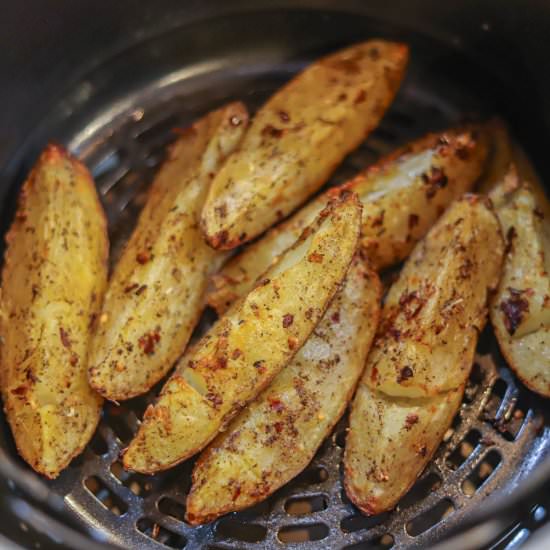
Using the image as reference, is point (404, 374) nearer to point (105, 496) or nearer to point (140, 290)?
point (140, 290)

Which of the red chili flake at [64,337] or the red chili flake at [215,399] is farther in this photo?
the red chili flake at [64,337]

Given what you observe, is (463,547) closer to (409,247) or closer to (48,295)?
(409,247)

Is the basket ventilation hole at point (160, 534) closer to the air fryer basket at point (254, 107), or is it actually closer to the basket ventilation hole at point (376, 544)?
the air fryer basket at point (254, 107)

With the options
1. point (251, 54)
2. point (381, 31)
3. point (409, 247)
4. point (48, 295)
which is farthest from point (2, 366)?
point (381, 31)

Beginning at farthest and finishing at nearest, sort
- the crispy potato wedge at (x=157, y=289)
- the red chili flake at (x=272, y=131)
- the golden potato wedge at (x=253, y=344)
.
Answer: the red chili flake at (x=272, y=131)
the crispy potato wedge at (x=157, y=289)
the golden potato wedge at (x=253, y=344)

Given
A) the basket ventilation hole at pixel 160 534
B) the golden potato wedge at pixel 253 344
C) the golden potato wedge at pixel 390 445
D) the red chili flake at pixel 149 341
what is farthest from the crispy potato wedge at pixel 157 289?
the golden potato wedge at pixel 390 445

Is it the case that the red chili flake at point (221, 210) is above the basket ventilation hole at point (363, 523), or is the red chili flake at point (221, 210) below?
above

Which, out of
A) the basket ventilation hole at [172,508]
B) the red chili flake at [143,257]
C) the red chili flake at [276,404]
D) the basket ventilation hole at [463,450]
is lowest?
the basket ventilation hole at [172,508]
